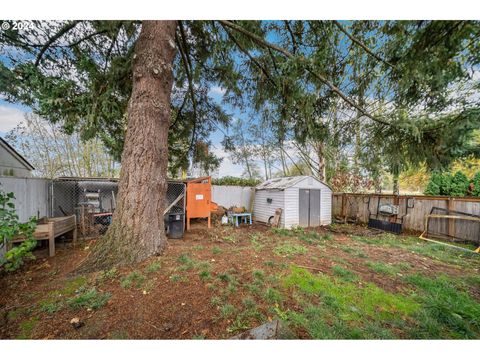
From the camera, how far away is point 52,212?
4.84 meters

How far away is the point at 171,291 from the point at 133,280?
1.90 ft

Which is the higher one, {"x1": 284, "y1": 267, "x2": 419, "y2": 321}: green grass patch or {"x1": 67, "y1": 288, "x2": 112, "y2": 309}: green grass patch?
{"x1": 67, "y1": 288, "x2": 112, "y2": 309}: green grass patch

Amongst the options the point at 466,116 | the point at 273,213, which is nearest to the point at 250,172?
the point at 273,213

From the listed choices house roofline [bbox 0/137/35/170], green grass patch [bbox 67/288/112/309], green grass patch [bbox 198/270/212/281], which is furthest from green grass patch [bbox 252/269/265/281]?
house roofline [bbox 0/137/35/170]

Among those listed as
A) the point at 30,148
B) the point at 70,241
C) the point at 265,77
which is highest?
the point at 265,77

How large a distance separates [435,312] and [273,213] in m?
5.85

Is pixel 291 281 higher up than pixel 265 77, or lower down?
lower down

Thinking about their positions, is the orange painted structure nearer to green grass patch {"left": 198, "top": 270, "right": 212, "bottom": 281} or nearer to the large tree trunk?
the large tree trunk

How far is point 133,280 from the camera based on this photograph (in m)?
2.30

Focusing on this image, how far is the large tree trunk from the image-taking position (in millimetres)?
2822

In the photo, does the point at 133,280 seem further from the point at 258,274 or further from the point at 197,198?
the point at 197,198

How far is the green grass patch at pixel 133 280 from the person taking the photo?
219cm

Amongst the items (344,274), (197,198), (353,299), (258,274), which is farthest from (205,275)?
(197,198)
